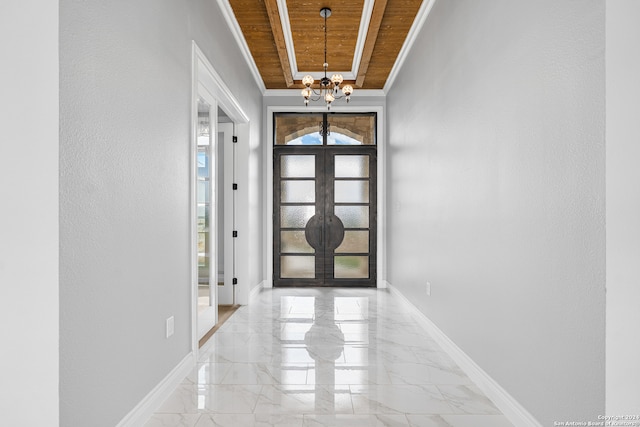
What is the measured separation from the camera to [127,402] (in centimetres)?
185

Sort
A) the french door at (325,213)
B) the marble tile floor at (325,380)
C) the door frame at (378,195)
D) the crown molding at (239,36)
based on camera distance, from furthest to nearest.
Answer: the french door at (325,213) → the door frame at (378,195) → the crown molding at (239,36) → the marble tile floor at (325,380)

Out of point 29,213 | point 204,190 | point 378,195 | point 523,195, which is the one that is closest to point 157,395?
point 29,213

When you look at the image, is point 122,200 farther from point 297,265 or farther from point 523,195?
point 297,265

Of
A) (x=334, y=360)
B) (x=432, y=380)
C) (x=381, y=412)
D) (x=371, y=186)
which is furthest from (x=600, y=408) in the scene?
(x=371, y=186)

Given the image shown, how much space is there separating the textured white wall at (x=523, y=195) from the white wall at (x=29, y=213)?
1837 millimetres

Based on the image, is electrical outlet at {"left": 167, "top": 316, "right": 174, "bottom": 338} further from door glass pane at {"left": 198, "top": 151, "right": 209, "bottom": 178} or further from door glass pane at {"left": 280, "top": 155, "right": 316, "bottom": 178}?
door glass pane at {"left": 280, "top": 155, "right": 316, "bottom": 178}

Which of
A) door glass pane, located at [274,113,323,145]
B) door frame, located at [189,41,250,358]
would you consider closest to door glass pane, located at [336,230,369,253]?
door glass pane, located at [274,113,323,145]

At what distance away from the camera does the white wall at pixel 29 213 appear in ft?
4.03

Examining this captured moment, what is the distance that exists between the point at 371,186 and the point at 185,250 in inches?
148

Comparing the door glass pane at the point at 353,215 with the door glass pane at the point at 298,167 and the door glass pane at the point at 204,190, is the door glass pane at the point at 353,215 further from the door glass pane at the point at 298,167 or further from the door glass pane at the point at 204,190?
the door glass pane at the point at 204,190

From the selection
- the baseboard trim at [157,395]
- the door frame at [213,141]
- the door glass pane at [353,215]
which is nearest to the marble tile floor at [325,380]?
the baseboard trim at [157,395]

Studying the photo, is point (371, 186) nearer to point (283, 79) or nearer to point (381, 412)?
point (283, 79)

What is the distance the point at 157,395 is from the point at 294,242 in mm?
3885

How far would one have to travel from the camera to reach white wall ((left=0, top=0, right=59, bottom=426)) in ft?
4.03
